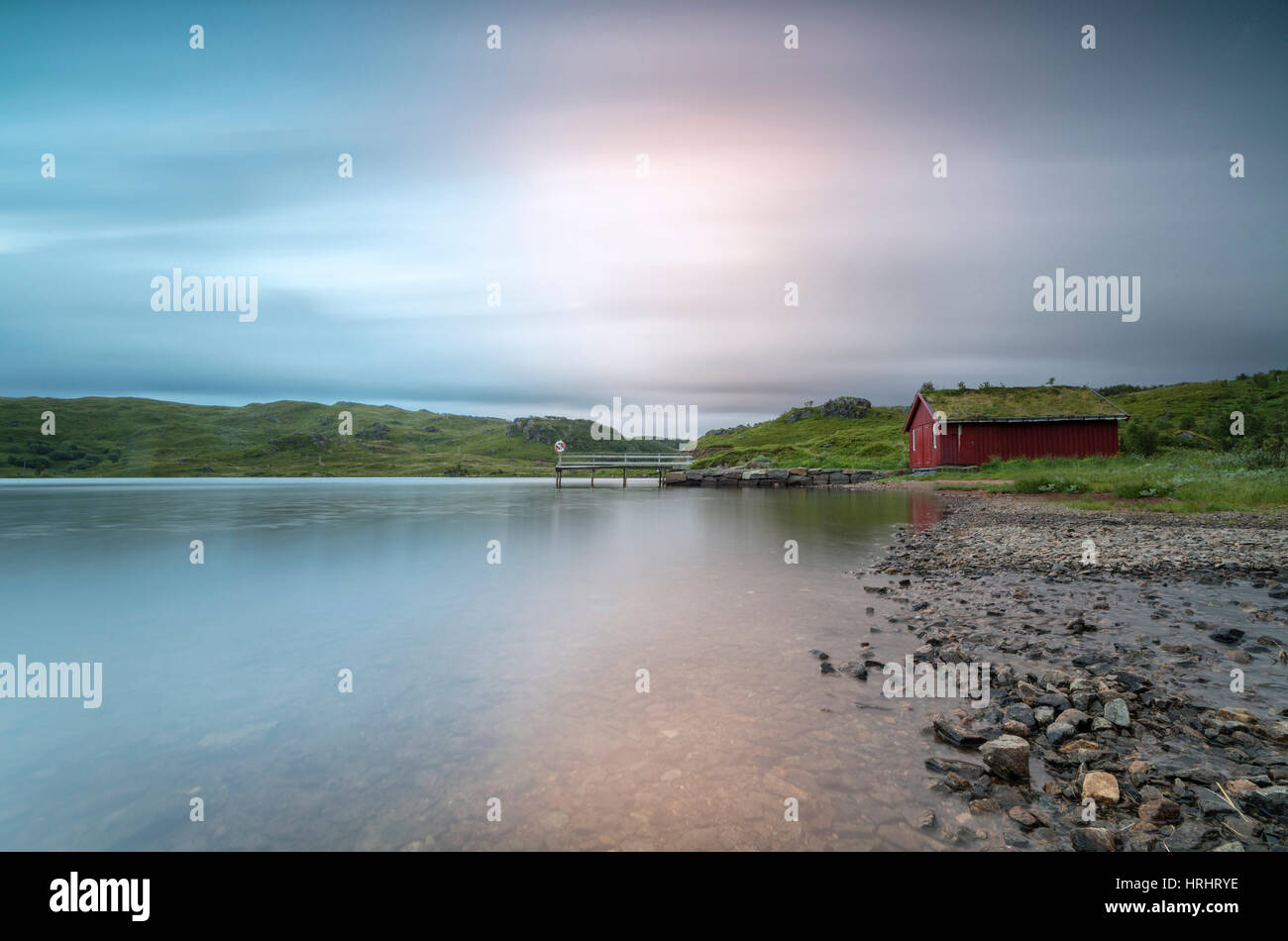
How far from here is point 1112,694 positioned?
5.68 meters

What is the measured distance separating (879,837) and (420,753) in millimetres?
4336

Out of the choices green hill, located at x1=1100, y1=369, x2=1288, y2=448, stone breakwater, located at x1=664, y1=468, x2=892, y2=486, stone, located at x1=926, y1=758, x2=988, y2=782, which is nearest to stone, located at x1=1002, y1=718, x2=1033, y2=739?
stone, located at x1=926, y1=758, x2=988, y2=782

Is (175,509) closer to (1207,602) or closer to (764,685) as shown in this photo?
(764,685)

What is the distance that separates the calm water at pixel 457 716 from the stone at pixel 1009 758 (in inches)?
24.5

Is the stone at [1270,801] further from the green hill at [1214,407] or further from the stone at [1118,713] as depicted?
the green hill at [1214,407]

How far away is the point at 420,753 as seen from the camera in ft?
18.4

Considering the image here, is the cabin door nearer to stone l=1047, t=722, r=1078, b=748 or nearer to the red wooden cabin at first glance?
the red wooden cabin

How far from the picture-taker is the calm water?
4473 mm

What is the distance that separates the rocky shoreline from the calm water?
0.57 metres

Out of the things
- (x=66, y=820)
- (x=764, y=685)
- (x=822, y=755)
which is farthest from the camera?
(x=764, y=685)

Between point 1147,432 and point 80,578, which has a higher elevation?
point 1147,432

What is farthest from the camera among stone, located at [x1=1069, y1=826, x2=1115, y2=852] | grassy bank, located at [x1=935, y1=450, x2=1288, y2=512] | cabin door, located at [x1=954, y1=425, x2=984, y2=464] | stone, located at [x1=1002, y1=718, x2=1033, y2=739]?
cabin door, located at [x1=954, y1=425, x2=984, y2=464]

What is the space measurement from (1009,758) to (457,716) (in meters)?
5.66
